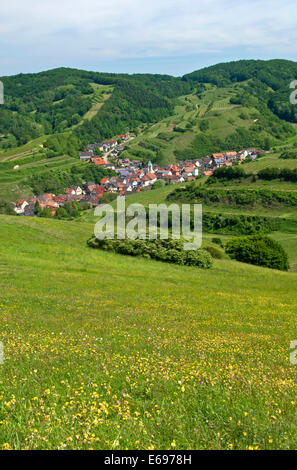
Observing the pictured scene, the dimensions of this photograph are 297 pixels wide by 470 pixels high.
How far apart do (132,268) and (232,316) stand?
927 inches

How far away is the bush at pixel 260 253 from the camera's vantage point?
219 ft

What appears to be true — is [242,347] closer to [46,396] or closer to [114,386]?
[114,386]

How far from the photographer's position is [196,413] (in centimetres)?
662

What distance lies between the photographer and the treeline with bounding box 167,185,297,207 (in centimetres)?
13462

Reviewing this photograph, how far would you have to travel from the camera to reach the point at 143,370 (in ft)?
30.1

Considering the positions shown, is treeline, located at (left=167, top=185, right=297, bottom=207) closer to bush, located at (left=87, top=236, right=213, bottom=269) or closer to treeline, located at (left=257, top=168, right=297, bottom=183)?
treeline, located at (left=257, top=168, right=297, bottom=183)

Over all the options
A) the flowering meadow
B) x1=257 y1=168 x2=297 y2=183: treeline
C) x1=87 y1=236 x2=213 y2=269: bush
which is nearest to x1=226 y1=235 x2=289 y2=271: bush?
x1=87 y1=236 x2=213 y2=269: bush

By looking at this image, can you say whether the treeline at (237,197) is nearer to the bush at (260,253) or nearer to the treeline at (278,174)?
the treeline at (278,174)

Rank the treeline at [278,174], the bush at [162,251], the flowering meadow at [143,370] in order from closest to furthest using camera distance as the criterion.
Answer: the flowering meadow at [143,370] < the bush at [162,251] < the treeline at [278,174]

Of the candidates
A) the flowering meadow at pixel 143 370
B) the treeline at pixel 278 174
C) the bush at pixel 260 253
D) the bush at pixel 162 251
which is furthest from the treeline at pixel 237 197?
the flowering meadow at pixel 143 370

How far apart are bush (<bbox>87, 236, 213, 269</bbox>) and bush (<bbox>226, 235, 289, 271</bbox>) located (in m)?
20.5

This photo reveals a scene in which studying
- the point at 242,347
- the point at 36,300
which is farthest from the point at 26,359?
the point at 36,300

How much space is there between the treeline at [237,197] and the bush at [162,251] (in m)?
94.4

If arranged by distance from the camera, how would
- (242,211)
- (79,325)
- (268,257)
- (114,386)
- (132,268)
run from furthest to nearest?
(242,211)
(268,257)
(132,268)
(79,325)
(114,386)
